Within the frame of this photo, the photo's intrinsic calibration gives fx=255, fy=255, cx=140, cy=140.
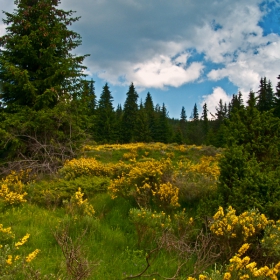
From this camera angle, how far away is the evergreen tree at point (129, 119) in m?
42.9

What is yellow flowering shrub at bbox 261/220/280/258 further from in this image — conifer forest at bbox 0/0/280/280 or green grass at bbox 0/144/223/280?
green grass at bbox 0/144/223/280

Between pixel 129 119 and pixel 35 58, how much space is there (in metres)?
33.3

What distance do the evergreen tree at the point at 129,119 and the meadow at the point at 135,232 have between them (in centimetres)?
3428

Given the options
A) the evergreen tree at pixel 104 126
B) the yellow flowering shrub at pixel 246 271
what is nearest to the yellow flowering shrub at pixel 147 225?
the yellow flowering shrub at pixel 246 271

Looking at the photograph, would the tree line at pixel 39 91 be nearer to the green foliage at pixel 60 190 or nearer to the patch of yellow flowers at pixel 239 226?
the green foliage at pixel 60 190

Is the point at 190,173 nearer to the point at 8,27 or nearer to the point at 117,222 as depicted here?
the point at 117,222

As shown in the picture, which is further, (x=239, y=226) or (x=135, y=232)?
(x=135, y=232)

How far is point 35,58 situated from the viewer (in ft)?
35.6

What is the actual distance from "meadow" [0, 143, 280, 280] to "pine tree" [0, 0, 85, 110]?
393 centimetres

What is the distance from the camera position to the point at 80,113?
12.1 meters

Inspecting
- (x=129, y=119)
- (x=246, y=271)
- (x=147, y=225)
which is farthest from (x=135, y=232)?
(x=129, y=119)

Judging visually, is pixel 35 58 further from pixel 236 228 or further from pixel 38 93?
pixel 236 228

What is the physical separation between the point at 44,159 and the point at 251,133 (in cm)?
823

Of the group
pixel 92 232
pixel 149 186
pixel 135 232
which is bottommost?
pixel 135 232
